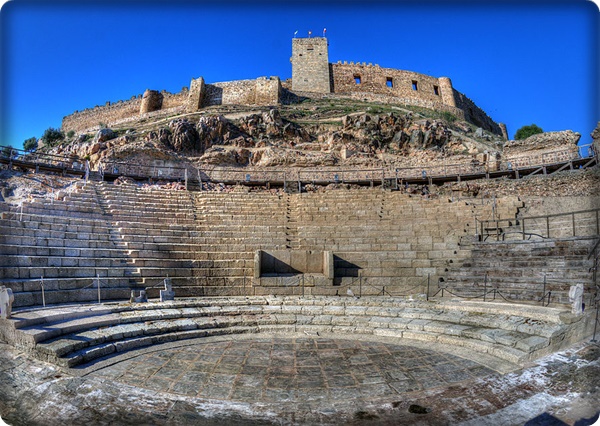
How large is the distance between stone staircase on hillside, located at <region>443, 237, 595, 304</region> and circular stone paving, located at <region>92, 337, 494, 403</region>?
3560 mm

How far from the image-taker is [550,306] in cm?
Answer: 709

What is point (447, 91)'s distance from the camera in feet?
149

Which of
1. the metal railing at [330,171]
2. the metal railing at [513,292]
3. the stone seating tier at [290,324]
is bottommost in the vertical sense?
the stone seating tier at [290,324]

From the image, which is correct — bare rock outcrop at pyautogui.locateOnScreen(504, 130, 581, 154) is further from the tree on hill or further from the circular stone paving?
the circular stone paving

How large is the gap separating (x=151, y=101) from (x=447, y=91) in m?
33.8

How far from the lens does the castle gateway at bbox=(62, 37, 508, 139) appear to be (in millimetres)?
41375

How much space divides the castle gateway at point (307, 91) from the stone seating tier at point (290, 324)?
34478mm

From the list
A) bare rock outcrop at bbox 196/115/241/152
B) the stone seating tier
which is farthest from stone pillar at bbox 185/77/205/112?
the stone seating tier

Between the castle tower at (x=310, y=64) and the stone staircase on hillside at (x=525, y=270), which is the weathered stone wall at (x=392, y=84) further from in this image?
the stone staircase on hillside at (x=525, y=270)

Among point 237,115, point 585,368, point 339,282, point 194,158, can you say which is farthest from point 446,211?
point 237,115

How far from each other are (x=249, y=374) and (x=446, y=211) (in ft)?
39.4

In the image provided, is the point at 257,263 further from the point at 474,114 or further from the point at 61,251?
the point at 474,114

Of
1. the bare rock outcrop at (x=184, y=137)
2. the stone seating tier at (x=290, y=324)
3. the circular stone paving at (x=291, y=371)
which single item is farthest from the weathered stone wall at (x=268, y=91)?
the circular stone paving at (x=291, y=371)

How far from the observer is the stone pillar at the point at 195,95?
40.0 metres
